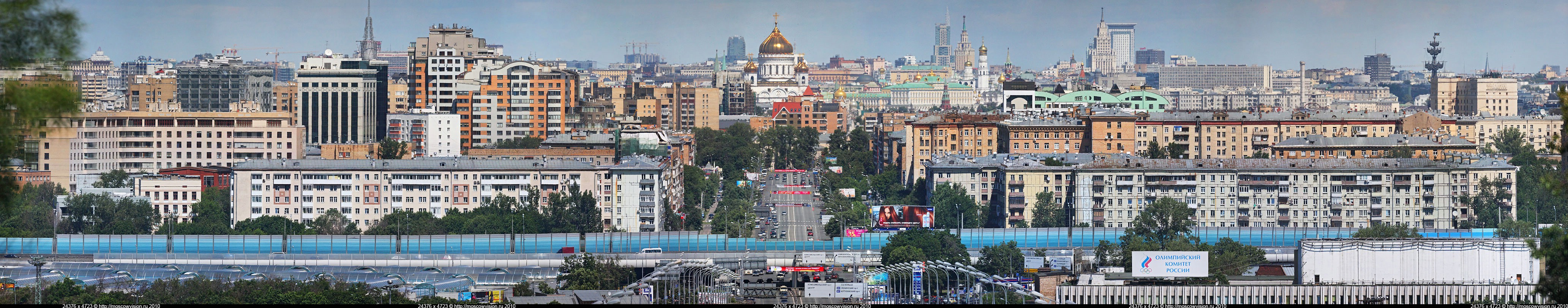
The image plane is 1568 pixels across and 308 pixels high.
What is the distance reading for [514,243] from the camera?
43.7 metres

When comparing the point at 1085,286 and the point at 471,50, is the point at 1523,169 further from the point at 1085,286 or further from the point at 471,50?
the point at 471,50

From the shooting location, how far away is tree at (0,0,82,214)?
8.27m

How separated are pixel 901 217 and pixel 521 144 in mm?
25103

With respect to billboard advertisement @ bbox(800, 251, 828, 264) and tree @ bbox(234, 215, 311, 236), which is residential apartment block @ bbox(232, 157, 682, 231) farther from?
billboard advertisement @ bbox(800, 251, 828, 264)

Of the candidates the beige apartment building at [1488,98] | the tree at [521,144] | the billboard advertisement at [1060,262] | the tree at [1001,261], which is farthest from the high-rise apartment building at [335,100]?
the beige apartment building at [1488,98]

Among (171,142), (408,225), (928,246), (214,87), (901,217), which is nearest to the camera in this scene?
(928,246)

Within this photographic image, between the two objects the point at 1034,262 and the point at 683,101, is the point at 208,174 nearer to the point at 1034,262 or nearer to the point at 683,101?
the point at 1034,262

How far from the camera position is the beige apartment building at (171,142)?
6053cm

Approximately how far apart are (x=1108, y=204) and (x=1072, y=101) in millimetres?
43433

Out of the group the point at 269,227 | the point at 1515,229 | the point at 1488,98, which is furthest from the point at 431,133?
the point at 1488,98

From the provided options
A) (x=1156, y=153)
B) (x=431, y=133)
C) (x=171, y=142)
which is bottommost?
(x=1156, y=153)

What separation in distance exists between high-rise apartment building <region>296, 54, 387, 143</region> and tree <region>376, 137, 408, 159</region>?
1181cm

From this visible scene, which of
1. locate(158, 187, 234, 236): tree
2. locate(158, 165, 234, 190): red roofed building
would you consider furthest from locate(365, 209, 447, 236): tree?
locate(158, 165, 234, 190): red roofed building

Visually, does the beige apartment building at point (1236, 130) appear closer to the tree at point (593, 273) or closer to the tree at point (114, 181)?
the tree at point (593, 273)
